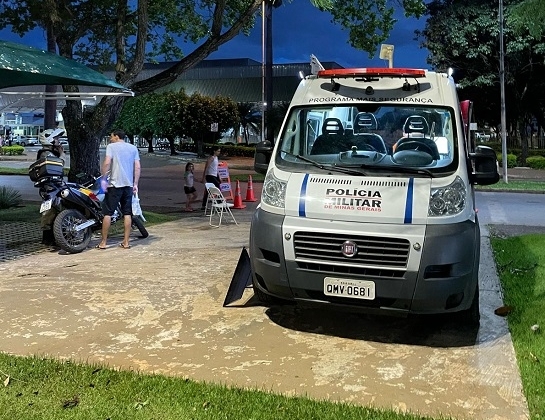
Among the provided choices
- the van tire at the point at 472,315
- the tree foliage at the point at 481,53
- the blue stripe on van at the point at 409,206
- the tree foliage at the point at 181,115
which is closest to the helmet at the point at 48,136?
the blue stripe on van at the point at 409,206

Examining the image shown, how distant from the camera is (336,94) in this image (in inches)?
228

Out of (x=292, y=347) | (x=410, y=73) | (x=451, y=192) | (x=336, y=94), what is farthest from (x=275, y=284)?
(x=410, y=73)

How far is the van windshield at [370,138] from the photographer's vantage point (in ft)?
17.3

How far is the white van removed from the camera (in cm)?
464

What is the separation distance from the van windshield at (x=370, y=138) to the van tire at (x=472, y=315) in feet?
4.09

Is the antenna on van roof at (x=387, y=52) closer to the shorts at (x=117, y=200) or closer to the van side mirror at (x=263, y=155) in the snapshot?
the van side mirror at (x=263, y=155)

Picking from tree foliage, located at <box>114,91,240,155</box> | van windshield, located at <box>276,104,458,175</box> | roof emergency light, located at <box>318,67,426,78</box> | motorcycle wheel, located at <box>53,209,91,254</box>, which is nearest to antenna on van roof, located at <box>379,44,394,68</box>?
roof emergency light, located at <box>318,67,426,78</box>

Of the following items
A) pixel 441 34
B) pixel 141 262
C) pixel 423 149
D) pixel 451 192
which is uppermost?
pixel 441 34

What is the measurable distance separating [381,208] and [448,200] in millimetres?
551

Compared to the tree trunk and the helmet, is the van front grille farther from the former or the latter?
the tree trunk

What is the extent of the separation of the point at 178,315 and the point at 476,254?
2.75m

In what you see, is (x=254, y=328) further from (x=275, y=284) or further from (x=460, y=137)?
(x=460, y=137)

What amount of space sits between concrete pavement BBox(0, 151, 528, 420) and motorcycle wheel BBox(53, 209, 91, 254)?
1.08m

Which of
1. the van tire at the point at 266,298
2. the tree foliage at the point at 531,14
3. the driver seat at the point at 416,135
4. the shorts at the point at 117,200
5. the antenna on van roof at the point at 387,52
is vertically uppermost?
the tree foliage at the point at 531,14
